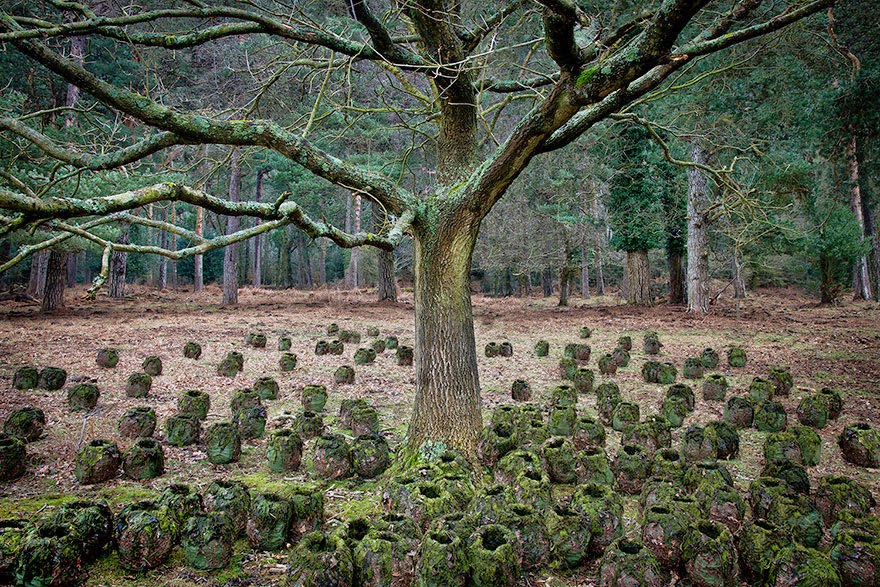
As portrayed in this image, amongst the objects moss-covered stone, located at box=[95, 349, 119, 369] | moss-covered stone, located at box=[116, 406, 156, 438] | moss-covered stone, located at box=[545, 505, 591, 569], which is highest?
moss-covered stone, located at box=[95, 349, 119, 369]

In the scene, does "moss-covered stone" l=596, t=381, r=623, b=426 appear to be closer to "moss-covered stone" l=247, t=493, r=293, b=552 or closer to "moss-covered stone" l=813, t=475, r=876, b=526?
"moss-covered stone" l=813, t=475, r=876, b=526

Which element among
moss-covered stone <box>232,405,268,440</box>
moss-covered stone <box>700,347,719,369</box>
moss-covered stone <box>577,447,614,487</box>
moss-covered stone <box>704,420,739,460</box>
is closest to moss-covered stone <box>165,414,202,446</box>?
moss-covered stone <box>232,405,268,440</box>

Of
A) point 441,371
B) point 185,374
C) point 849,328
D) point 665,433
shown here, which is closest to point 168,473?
point 441,371

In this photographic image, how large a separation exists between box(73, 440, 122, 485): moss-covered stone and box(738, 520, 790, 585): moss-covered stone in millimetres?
4865

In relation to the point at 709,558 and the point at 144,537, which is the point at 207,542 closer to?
the point at 144,537

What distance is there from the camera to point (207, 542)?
10.2ft

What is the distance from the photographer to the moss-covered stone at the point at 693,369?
8258 mm

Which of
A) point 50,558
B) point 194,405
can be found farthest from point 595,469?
point 194,405

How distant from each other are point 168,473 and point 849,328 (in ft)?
47.7

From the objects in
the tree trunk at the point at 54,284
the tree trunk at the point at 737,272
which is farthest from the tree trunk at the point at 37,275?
the tree trunk at the point at 737,272

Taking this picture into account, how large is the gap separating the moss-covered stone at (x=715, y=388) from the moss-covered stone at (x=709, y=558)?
15.2 feet

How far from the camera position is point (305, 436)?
536cm

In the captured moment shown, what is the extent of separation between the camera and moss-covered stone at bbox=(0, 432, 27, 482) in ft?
13.3

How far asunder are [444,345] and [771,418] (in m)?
4.21
